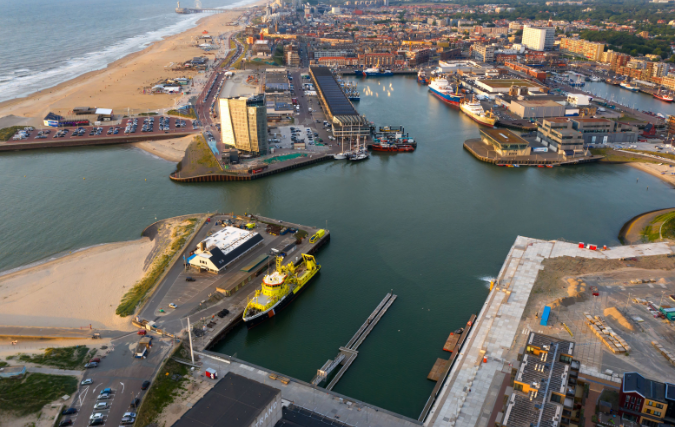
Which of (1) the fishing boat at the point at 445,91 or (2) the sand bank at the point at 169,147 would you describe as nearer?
(2) the sand bank at the point at 169,147

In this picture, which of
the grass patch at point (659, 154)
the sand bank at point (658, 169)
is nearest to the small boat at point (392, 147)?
the sand bank at point (658, 169)

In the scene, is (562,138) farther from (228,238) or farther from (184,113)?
(184,113)

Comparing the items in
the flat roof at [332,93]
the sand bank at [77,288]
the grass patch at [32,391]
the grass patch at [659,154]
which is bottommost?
the grass patch at [659,154]

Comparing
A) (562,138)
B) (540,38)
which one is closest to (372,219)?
(562,138)

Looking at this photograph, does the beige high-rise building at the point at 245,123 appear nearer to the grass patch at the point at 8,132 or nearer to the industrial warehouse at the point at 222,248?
the industrial warehouse at the point at 222,248

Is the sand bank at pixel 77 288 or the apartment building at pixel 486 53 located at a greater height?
the apartment building at pixel 486 53

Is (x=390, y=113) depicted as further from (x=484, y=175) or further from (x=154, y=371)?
(x=154, y=371)

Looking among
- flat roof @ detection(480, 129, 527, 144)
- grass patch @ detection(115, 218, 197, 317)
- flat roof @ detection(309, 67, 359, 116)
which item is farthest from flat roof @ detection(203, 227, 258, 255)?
flat roof @ detection(480, 129, 527, 144)
